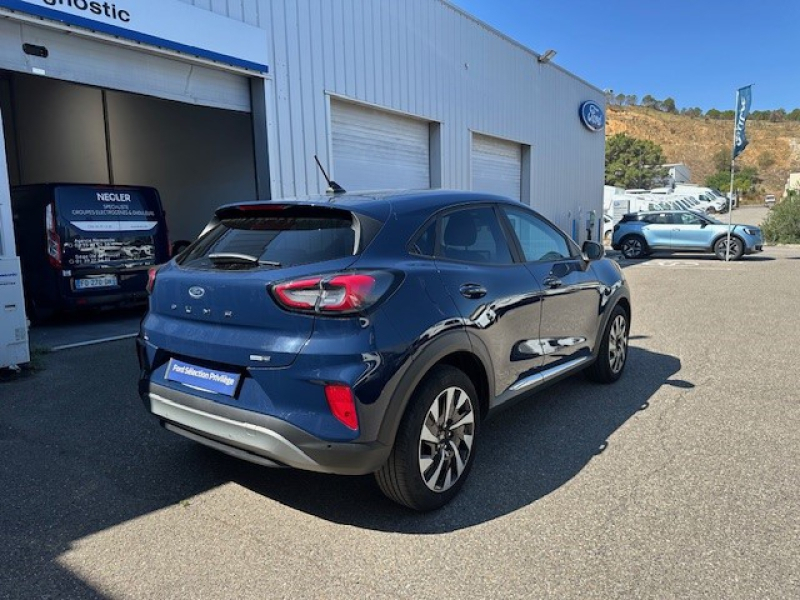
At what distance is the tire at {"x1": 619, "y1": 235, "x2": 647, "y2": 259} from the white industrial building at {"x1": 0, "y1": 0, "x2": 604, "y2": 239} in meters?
5.47

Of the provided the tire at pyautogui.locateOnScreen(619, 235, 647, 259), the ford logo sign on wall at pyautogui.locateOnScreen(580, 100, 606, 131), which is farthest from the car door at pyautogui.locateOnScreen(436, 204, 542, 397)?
the tire at pyautogui.locateOnScreen(619, 235, 647, 259)

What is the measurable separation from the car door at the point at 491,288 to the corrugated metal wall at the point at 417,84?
5629 millimetres

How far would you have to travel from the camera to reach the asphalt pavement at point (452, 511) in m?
2.46

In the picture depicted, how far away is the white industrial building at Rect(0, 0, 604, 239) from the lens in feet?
22.5

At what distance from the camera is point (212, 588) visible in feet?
7.94

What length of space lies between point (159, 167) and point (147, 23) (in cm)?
597

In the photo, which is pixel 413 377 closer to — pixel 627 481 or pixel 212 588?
pixel 212 588

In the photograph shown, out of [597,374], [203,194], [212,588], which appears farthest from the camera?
[203,194]

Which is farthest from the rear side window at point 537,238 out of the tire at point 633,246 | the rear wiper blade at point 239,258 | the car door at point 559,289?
the tire at point 633,246

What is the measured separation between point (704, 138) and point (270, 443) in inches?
4656

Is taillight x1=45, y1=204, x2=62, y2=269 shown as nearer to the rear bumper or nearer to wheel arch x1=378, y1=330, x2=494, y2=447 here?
the rear bumper

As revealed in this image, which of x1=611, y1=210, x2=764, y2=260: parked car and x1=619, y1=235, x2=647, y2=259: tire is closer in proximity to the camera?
x1=611, y1=210, x2=764, y2=260: parked car

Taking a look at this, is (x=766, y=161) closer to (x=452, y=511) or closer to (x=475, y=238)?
(x=475, y=238)

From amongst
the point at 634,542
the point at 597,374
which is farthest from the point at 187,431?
the point at 597,374
